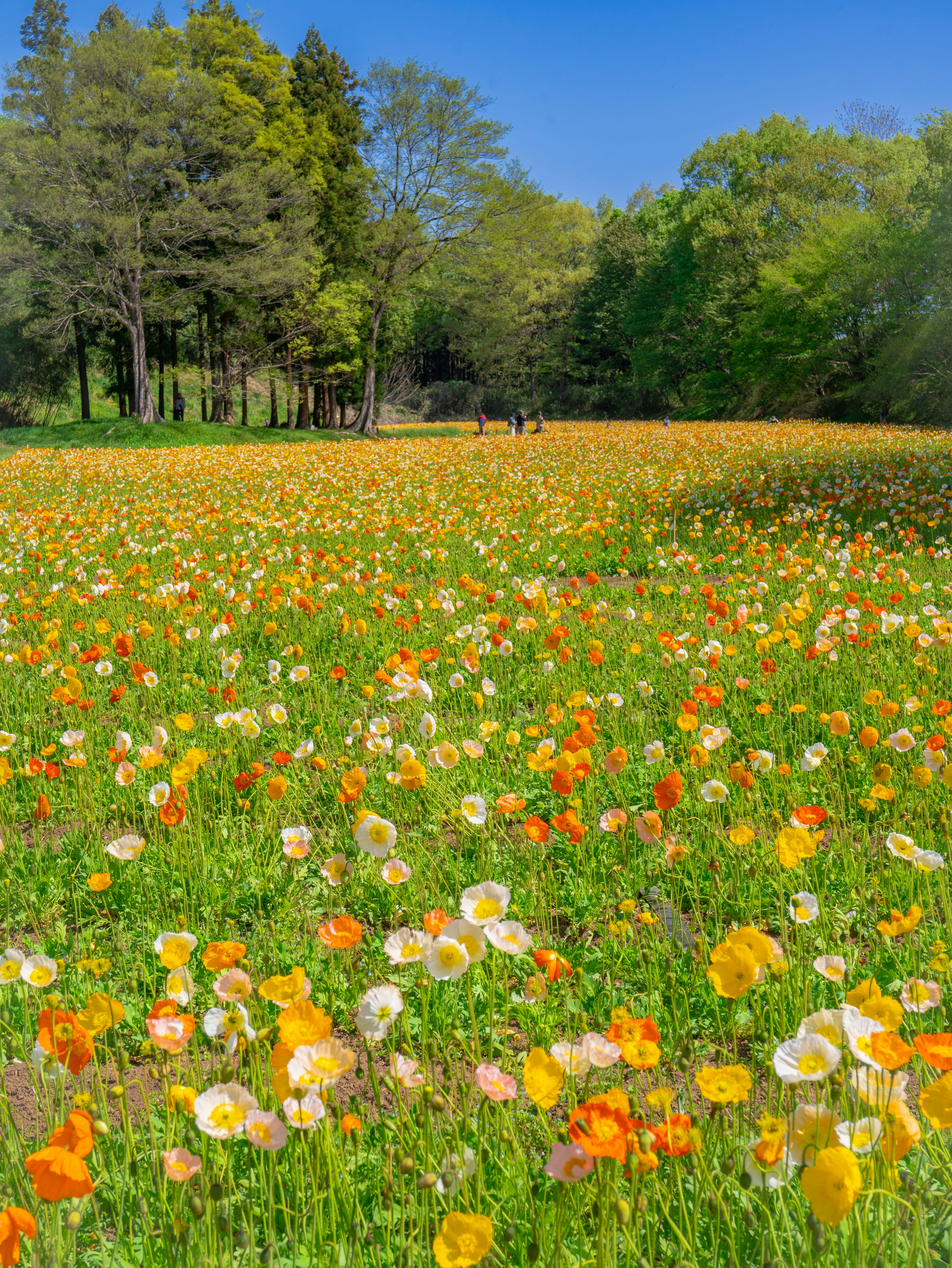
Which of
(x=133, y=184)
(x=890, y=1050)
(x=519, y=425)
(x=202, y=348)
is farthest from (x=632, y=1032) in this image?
(x=202, y=348)

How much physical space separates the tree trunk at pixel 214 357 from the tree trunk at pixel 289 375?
2.91m

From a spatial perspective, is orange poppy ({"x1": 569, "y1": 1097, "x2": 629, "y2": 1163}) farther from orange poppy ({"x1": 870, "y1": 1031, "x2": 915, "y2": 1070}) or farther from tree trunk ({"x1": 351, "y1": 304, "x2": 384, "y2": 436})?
tree trunk ({"x1": 351, "y1": 304, "x2": 384, "y2": 436})

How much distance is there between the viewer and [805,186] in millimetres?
41250

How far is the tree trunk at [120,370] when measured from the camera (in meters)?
37.8

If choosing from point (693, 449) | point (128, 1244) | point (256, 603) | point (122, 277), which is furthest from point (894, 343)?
point (128, 1244)

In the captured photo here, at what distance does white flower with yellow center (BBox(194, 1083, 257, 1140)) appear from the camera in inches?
49.1

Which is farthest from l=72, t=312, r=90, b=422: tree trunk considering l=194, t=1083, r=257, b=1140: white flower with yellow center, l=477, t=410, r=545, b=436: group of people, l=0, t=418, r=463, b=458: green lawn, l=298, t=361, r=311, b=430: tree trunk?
l=194, t=1083, r=257, b=1140: white flower with yellow center

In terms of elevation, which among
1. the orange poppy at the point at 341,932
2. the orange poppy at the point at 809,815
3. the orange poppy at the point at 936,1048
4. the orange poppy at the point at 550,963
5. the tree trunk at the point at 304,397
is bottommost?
the orange poppy at the point at 550,963

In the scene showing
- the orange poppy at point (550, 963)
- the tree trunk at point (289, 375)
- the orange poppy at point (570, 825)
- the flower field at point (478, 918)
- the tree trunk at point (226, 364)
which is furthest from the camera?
the tree trunk at point (289, 375)

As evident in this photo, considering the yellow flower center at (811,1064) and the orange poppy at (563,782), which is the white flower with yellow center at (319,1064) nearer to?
the yellow flower center at (811,1064)

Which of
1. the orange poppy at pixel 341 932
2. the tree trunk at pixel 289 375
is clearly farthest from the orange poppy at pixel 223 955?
the tree trunk at pixel 289 375

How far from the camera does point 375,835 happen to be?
6.66 feet

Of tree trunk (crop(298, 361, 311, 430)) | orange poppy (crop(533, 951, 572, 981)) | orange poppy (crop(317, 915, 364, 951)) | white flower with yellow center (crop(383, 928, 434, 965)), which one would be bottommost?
orange poppy (crop(533, 951, 572, 981))

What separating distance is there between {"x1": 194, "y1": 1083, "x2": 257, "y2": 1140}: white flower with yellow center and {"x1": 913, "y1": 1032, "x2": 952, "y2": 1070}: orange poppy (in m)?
0.96
